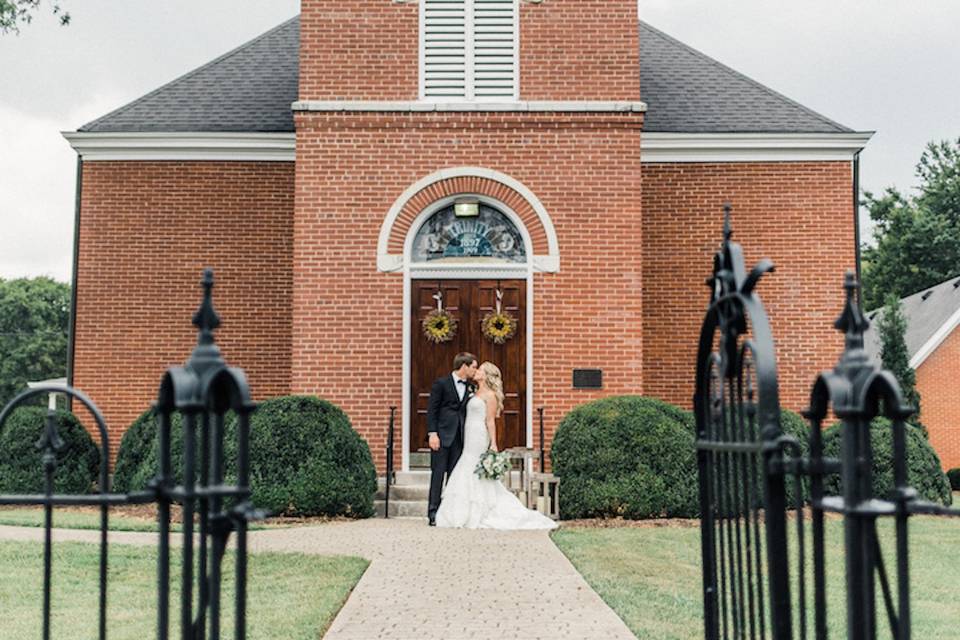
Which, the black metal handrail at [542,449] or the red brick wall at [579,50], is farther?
the red brick wall at [579,50]

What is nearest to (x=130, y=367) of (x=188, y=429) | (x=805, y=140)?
(x=805, y=140)

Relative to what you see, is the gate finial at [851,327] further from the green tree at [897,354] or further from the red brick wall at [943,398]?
→ the red brick wall at [943,398]

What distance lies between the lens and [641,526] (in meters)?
11.6

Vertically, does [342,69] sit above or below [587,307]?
above

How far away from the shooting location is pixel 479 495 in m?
A: 12.3

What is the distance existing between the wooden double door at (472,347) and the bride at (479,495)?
176 cm

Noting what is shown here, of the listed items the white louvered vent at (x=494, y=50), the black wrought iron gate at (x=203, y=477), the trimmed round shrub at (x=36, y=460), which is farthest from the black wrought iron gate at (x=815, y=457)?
the trimmed round shrub at (x=36, y=460)

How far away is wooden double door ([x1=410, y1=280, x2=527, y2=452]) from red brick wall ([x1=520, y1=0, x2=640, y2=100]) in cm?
276

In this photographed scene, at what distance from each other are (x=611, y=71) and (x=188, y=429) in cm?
1245

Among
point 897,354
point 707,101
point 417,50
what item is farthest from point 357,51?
point 897,354

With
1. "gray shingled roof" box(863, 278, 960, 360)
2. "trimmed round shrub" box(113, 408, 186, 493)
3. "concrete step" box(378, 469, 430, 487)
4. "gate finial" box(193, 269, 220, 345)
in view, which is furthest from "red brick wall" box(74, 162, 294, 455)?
"gray shingled roof" box(863, 278, 960, 360)

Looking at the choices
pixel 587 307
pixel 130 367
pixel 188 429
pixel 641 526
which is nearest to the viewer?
pixel 188 429

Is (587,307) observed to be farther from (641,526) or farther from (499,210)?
(641,526)

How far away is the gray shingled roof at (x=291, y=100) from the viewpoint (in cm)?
1706
